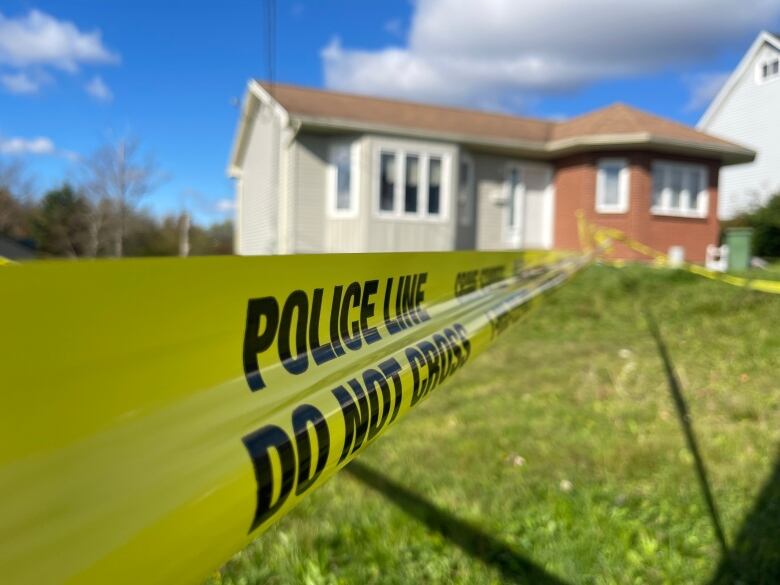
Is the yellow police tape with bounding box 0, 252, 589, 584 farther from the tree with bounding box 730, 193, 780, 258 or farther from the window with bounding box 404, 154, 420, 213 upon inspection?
the tree with bounding box 730, 193, 780, 258

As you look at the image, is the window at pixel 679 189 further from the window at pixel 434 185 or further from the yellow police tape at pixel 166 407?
the yellow police tape at pixel 166 407

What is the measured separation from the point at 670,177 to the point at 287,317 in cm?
1915

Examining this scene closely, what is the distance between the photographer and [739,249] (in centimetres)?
1381

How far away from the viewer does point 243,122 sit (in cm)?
2072

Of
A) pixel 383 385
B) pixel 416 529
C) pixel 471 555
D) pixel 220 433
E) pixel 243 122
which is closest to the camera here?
pixel 220 433

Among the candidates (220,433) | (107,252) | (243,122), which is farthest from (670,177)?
(107,252)

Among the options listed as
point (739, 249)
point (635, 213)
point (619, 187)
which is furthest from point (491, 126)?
point (739, 249)

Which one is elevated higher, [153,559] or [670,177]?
[670,177]

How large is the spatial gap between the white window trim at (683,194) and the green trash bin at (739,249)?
3.65 metres

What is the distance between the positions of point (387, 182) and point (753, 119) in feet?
75.1

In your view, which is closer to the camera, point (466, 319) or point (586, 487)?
point (466, 319)

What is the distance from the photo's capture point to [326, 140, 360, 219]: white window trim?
15766mm

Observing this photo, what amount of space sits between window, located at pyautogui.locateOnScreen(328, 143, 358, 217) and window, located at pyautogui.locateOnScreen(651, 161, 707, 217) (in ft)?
29.9

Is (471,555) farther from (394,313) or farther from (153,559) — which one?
(153,559)
